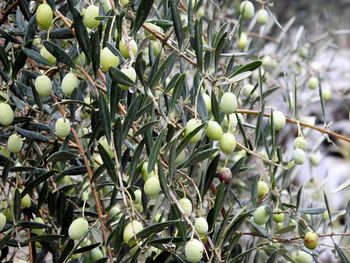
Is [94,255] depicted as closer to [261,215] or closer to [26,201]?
[26,201]

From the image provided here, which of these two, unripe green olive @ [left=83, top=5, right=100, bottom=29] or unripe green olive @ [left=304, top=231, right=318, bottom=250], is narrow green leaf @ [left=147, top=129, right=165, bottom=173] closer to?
unripe green olive @ [left=83, top=5, right=100, bottom=29]

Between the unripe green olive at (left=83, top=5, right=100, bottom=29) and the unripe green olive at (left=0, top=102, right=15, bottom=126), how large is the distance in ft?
0.42

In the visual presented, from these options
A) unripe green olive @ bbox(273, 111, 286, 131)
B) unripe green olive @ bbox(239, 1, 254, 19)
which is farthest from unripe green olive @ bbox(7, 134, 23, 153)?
unripe green olive @ bbox(239, 1, 254, 19)

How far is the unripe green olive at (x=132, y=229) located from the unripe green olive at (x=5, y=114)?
0.18m

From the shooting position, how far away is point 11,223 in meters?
0.90

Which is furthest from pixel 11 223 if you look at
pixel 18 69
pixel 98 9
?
pixel 98 9

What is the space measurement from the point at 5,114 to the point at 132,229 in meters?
0.20

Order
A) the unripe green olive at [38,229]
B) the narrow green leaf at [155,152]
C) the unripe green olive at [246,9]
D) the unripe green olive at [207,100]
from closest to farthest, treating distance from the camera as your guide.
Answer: the narrow green leaf at [155,152] < the unripe green olive at [207,100] < the unripe green olive at [38,229] < the unripe green olive at [246,9]

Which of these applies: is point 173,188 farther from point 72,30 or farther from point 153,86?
point 72,30

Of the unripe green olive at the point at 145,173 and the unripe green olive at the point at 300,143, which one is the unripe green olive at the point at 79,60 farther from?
the unripe green olive at the point at 300,143

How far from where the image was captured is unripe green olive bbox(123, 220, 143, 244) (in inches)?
28.1

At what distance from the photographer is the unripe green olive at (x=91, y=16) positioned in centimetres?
73

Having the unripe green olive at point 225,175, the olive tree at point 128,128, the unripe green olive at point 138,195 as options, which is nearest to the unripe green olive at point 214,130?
the olive tree at point 128,128

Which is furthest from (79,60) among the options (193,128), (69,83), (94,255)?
(94,255)
